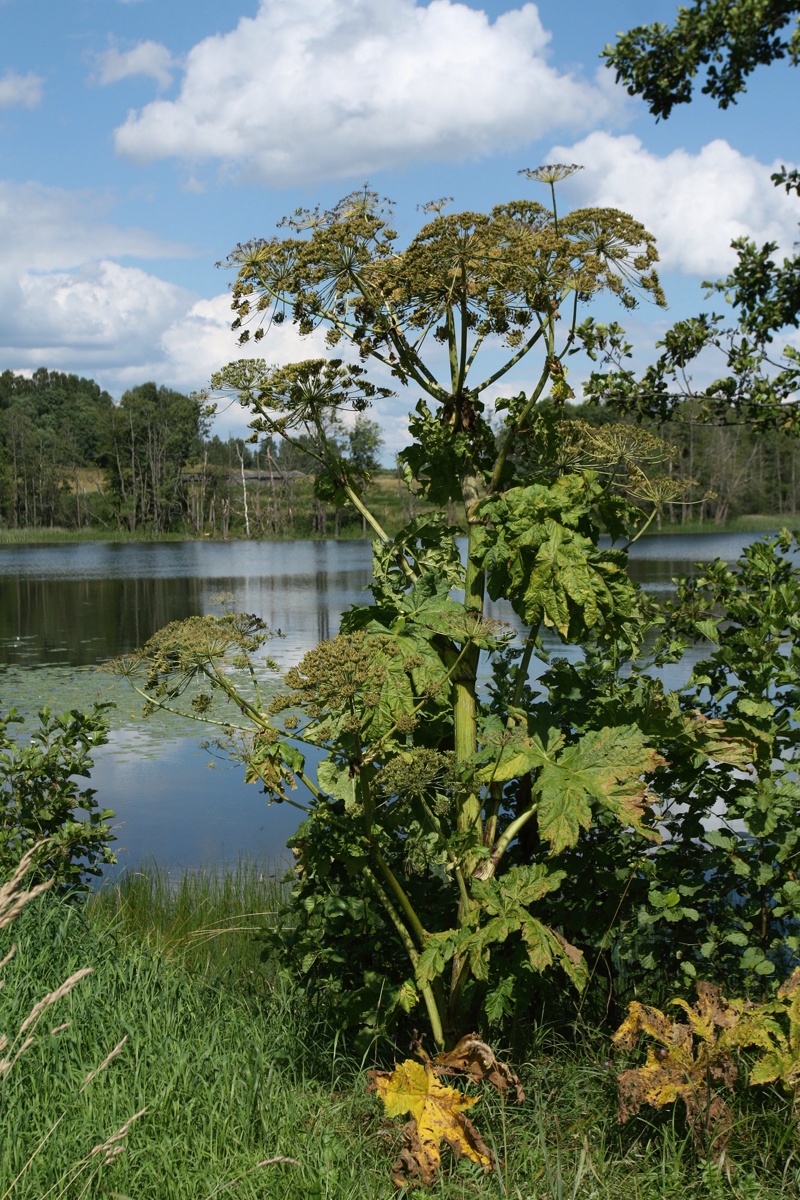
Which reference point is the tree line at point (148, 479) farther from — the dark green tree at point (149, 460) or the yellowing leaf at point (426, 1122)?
the yellowing leaf at point (426, 1122)

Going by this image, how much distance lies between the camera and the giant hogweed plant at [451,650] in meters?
3.10

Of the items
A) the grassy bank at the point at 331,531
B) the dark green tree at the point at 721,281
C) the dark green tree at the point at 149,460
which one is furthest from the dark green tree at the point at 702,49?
the dark green tree at the point at 149,460

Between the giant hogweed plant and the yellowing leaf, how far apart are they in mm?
258

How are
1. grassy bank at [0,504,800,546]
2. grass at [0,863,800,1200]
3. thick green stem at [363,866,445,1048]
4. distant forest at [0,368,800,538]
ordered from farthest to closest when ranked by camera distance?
distant forest at [0,368,800,538]
grassy bank at [0,504,800,546]
thick green stem at [363,866,445,1048]
grass at [0,863,800,1200]

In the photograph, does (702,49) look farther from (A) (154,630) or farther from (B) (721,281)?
(A) (154,630)

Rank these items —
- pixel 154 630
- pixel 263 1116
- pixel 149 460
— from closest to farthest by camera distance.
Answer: pixel 263 1116, pixel 154 630, pixel 149 460

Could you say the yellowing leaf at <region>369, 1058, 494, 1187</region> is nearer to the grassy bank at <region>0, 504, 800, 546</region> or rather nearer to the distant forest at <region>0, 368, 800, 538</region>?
the grassy bank at <region>0, 504, 800, 546</region>

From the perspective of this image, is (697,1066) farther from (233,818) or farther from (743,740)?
(233,818)

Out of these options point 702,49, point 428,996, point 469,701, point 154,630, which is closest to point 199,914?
point 428,996

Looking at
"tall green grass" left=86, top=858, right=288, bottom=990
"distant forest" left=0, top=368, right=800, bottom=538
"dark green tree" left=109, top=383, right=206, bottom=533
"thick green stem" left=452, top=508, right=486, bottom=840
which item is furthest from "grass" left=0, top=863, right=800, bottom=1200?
"dark green tree" left=109, top=383, right=206, bottom=533

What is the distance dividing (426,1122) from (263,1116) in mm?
497

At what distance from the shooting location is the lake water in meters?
9.13

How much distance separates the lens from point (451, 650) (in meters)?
3.54

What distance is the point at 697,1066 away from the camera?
2979 mm
